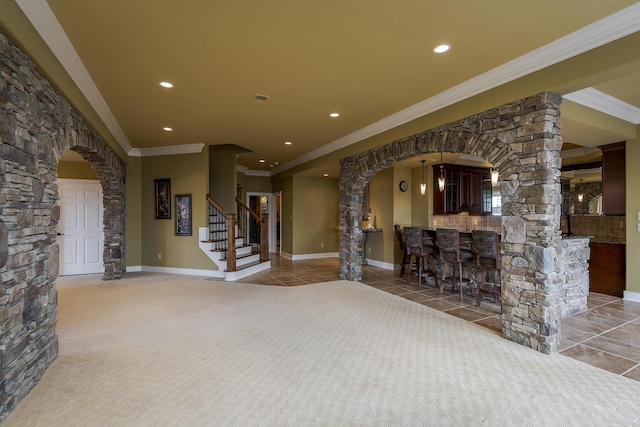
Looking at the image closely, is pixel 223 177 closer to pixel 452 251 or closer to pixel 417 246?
pixel 417 246

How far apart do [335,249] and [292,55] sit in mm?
7414

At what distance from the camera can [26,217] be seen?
2338mm

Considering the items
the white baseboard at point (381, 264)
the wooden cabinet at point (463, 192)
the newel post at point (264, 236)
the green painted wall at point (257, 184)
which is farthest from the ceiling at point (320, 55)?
the green painted wall at point (257, 184)

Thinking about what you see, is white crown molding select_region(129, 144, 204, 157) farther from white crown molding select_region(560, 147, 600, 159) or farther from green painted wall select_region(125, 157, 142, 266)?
white crown molding select_region(560, 147, 600, 159)

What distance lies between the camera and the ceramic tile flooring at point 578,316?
2.87m

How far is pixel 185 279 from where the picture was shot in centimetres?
620

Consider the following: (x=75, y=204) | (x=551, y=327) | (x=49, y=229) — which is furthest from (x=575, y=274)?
(x=75, y=204)

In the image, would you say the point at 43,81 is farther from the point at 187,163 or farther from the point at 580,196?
the point at 580,196

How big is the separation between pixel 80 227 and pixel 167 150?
2556 millimetres

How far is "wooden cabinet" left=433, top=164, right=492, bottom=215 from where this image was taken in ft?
24.5

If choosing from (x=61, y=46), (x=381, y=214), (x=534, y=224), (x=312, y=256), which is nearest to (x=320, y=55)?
(x=61, y=46)

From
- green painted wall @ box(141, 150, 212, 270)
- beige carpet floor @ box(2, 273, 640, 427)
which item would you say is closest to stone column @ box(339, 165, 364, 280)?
beige carpet floor @ box(2, 273, 640, 427)

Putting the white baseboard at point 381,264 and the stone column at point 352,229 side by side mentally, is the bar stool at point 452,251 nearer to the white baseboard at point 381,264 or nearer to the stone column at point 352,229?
the stone column at point 352,229

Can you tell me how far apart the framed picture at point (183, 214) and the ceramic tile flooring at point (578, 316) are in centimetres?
177
